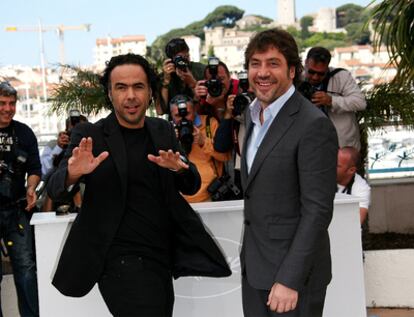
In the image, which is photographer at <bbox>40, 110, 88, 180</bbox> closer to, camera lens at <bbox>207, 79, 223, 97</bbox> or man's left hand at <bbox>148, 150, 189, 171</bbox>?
camera lens at <bbox>207, 79, 223, 97</bbox>

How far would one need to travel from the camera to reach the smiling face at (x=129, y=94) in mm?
3164

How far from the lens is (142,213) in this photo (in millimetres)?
3100

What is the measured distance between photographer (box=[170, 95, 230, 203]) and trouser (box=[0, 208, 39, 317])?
3.92ft

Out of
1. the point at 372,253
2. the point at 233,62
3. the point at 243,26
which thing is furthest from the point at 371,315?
the point at 243,26

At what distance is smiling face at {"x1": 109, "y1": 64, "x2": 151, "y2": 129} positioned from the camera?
10.4 feet

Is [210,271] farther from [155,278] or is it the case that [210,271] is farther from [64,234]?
[64,234]

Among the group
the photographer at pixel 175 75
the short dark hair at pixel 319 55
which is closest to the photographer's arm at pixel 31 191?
the photographer at pixel 175 75

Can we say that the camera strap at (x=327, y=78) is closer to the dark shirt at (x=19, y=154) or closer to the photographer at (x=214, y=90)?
the photographer at (x=214, y=90)

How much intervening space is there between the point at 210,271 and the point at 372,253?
263 centimetres

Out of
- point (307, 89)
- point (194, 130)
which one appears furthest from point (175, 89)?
point (307, 89)

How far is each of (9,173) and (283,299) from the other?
291 centimetres

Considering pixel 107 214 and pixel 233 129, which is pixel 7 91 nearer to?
pixel 233 129

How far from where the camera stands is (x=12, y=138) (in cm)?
513

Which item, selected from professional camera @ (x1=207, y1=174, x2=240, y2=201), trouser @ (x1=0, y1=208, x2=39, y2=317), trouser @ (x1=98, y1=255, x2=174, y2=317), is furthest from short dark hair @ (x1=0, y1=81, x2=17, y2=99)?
trouser @ (x1=98, y1=255, x2=174, y2=317)
